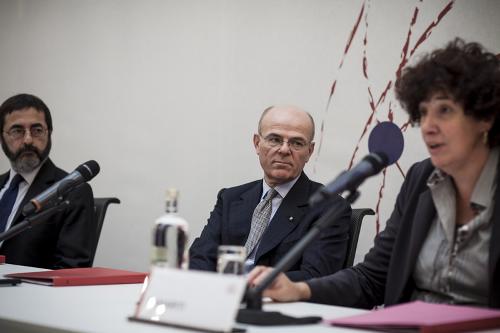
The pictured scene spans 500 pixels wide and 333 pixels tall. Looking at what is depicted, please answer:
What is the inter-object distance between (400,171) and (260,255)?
92cm

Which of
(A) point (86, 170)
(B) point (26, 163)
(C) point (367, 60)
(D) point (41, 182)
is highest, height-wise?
(C) point (367, 60)

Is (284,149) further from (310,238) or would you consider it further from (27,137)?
(310,238)

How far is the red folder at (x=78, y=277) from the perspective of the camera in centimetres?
229

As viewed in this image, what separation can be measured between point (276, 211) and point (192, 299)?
5.53 feet

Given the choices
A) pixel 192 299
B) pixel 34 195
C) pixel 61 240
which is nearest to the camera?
pixel 192 299

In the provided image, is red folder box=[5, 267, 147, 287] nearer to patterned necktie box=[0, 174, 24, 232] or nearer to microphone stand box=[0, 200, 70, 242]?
microphone stand box=[0, 200, 70, 242]

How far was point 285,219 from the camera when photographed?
3.04 m

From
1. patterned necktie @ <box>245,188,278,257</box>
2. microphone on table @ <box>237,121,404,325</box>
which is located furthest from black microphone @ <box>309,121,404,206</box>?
patterned necktie @ <box>245,188,278,257</box>

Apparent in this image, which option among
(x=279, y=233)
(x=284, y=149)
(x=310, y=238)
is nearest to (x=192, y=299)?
(x=310, y=238)

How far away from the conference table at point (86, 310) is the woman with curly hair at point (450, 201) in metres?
0.26

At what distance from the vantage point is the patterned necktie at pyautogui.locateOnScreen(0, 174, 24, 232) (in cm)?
359

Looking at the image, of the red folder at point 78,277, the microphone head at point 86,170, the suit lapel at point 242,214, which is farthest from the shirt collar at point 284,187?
the microphone head at point 86,170

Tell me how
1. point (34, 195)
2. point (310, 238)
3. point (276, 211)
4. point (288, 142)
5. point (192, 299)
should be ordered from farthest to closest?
point (34, 195), point (288, 142), point (276, 211), point (310, 238), point (192, 299)

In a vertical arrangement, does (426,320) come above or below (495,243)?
below
